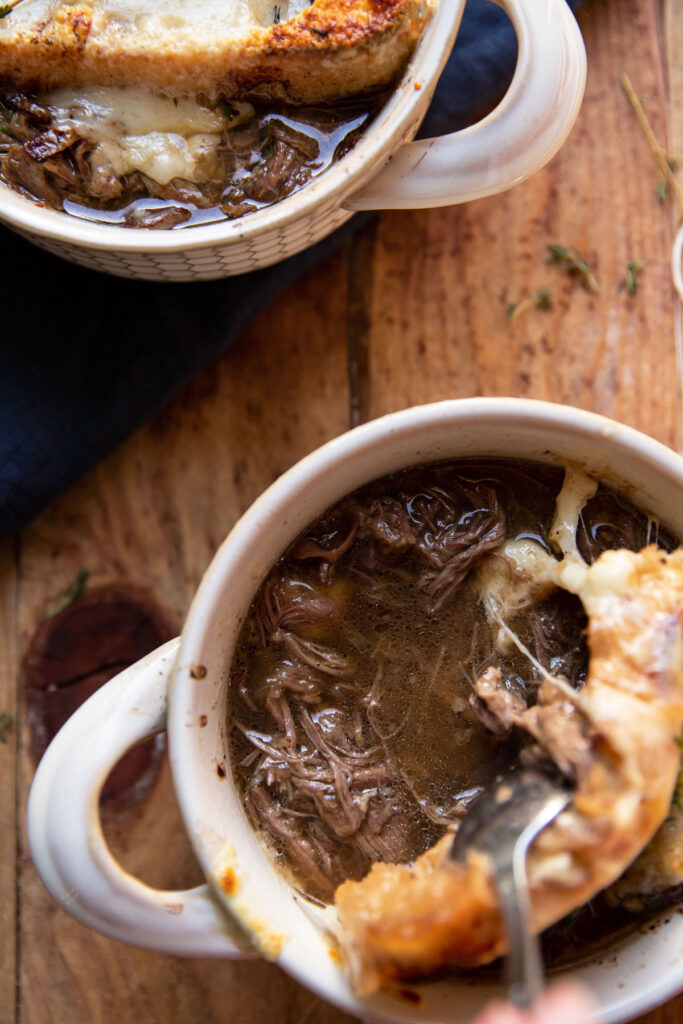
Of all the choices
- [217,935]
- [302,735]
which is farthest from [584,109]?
[217,935]

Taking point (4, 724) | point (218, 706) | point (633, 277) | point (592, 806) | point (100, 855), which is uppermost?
point (633, 277)

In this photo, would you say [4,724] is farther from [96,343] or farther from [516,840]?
[516,840]

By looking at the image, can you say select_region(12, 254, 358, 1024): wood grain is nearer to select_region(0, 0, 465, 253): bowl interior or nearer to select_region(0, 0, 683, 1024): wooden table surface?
select_region(0, 0, 683, 1024): wooden table surface

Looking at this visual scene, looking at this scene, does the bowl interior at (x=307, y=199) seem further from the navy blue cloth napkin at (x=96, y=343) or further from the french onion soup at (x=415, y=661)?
the french onion soup at (x=415, y=661)

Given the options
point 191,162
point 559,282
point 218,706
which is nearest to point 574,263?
point 559,282

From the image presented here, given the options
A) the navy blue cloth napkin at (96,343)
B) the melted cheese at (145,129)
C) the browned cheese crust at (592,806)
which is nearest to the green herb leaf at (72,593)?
the navy blue cloth napkin at (96,343)

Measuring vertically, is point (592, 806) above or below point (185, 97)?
below

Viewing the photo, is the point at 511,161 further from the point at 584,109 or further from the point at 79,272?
the point at 79,272
